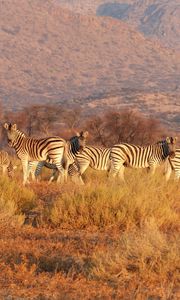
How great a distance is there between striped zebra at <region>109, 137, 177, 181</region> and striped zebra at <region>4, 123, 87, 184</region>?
1017mm

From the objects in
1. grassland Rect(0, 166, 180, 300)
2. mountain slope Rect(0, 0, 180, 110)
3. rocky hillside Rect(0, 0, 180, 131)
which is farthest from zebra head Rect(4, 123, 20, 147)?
mountain slope Rect(0, 0, 180, 110)

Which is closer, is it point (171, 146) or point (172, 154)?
point (172, 154)

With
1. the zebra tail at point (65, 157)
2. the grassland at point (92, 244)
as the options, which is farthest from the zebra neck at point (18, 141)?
the grassland at point (92, 244)

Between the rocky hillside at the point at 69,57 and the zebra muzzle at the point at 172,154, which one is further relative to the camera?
the rocky hillside at the point at 69,57

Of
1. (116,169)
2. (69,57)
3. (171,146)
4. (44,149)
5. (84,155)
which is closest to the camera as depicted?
(116,169)

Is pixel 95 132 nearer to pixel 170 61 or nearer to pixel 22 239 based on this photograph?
pixel 22 239

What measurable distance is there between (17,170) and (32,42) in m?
148

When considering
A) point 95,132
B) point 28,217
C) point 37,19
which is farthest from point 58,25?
point 28,217

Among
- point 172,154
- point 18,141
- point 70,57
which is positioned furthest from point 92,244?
point 70,57

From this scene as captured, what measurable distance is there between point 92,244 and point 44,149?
29.9ft

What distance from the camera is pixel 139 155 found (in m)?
18.2

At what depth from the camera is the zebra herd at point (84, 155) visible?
1802 centimetres

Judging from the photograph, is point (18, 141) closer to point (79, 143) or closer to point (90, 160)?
point (79, 143)

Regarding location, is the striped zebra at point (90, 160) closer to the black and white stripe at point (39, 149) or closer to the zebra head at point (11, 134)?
the black and white stripe at point (39, 149)
